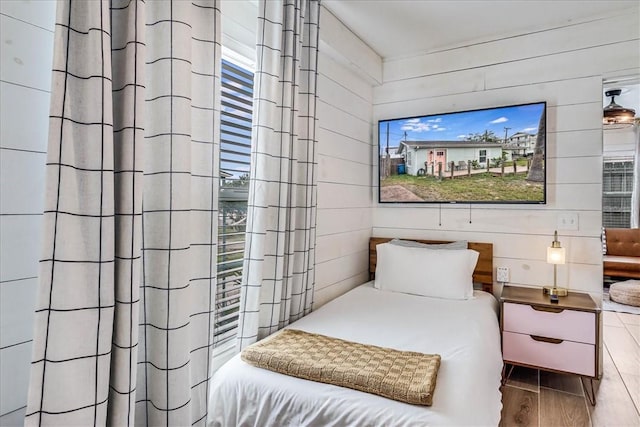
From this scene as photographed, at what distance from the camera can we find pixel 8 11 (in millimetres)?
962

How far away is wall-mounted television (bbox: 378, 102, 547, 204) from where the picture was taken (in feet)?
8.56

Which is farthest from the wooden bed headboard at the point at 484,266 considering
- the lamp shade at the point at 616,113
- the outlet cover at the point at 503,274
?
the lamp shade at the point at 616,113

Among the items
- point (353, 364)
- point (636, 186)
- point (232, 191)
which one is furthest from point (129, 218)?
point (636, 186)

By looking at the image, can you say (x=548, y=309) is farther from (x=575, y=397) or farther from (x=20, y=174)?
(x=20, y=174)

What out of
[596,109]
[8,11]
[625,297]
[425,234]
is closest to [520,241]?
[425,234]

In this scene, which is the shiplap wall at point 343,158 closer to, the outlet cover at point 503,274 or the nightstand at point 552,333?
the outlet cover at point 503,274

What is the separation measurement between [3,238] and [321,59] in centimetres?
209

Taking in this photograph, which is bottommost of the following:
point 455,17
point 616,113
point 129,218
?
point 129,218

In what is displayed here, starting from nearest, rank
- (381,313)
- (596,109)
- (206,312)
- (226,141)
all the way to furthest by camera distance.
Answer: (206,312) < (226,141) < (381,313) < (596,109)

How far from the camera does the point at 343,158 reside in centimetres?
280

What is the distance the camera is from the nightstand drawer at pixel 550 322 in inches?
85.4

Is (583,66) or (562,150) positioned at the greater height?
(583,66)

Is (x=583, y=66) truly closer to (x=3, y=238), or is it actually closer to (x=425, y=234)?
(x=425, y=234)

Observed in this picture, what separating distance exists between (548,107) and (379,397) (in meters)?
2.41
